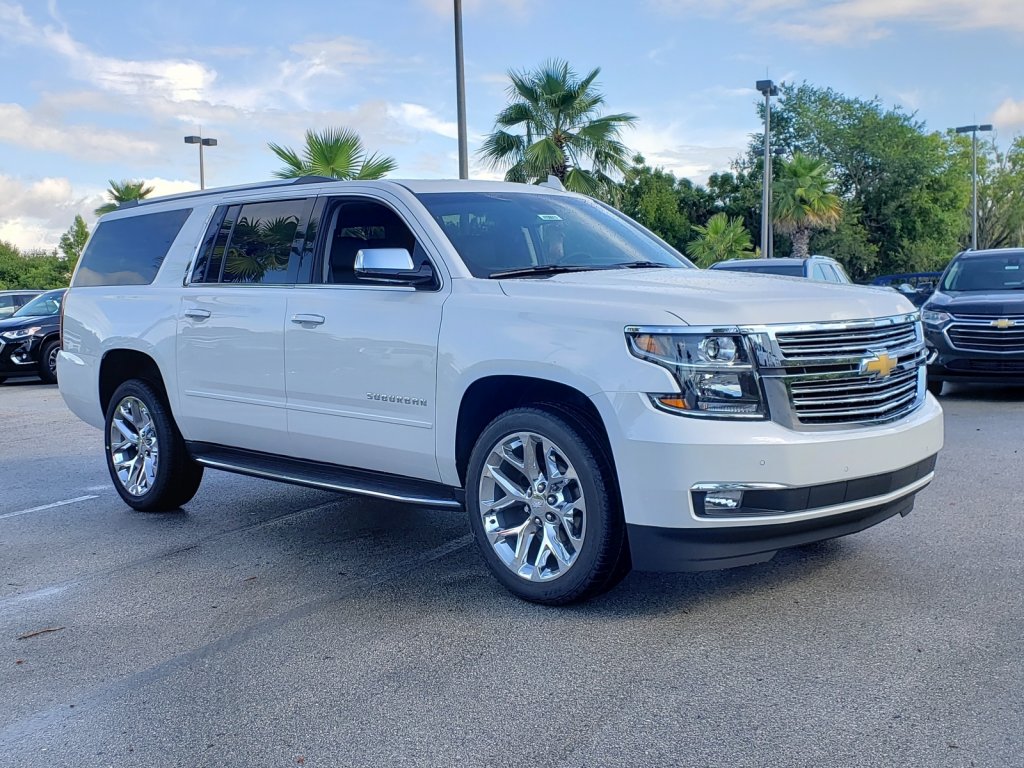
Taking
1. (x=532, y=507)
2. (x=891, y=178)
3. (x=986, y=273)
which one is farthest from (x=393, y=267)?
(x=891, y=178)

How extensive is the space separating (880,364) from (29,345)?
54.4ft

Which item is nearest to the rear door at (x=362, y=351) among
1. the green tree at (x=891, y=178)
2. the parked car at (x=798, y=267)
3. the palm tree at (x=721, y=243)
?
the parked car at (x=798, y=267)

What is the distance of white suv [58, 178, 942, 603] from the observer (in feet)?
13.3

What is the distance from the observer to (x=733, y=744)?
3182 mm

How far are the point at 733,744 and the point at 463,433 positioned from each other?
2107mm

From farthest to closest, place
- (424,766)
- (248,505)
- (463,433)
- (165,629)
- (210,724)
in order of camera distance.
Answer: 1. (248,505)
2. (463,433)
3. (165,629)
4. (210,724)
5. (424,766)

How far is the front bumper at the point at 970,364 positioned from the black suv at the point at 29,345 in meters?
13.7

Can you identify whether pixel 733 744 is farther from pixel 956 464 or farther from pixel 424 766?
pixel 956 464

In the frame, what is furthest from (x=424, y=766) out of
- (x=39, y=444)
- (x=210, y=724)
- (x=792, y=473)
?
(x=39, y=444)

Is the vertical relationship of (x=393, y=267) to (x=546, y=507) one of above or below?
above

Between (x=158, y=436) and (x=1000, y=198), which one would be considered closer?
(x=158, y=436)

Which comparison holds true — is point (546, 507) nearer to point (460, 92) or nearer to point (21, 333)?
point (460, 92)

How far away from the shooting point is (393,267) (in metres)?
4.95

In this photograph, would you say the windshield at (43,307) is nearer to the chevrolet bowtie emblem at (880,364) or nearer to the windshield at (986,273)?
the windshield at (986,273)
